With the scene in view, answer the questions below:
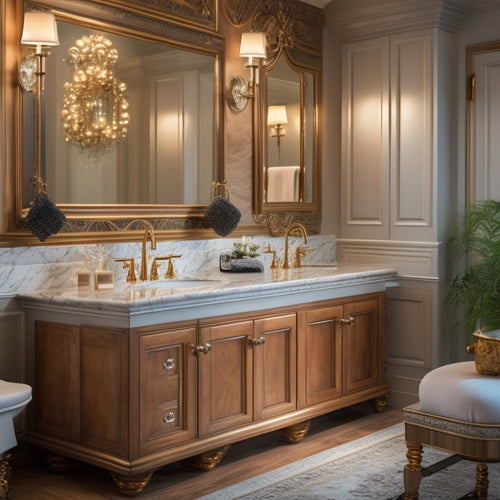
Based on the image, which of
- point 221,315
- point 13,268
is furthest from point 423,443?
point 13,268

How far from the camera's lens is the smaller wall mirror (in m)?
4.67

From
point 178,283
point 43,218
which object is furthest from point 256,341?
point 43,218

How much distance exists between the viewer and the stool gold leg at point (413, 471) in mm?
2971

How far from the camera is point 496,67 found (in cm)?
461

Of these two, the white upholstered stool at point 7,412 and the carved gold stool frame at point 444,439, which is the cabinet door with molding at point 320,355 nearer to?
the carved gold stool frame at point 444,439

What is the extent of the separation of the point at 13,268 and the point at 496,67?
2916mm

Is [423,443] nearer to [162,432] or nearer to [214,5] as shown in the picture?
[162,432]

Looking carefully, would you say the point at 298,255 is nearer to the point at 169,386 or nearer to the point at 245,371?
the point at 245,371

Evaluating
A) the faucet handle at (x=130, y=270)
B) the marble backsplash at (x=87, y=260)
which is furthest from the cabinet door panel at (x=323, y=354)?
the faucet handle at (x=130, y=270)

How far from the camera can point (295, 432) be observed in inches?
159

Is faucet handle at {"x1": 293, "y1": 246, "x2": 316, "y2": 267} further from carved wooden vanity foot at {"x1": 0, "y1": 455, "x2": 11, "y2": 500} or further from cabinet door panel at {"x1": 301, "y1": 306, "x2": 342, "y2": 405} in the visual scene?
carved wooden vanity foot at {"x1": 0, "y1": 455, "x2": 11, "y2": 500}

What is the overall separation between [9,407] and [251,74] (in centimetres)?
235

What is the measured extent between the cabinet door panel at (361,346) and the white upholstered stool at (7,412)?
1902mm

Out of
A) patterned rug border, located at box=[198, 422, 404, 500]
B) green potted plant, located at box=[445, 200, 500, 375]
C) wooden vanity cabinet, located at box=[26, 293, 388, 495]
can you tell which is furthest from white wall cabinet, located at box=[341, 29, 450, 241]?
patterned rug border, located at box=[198, 422, 404, 500]
